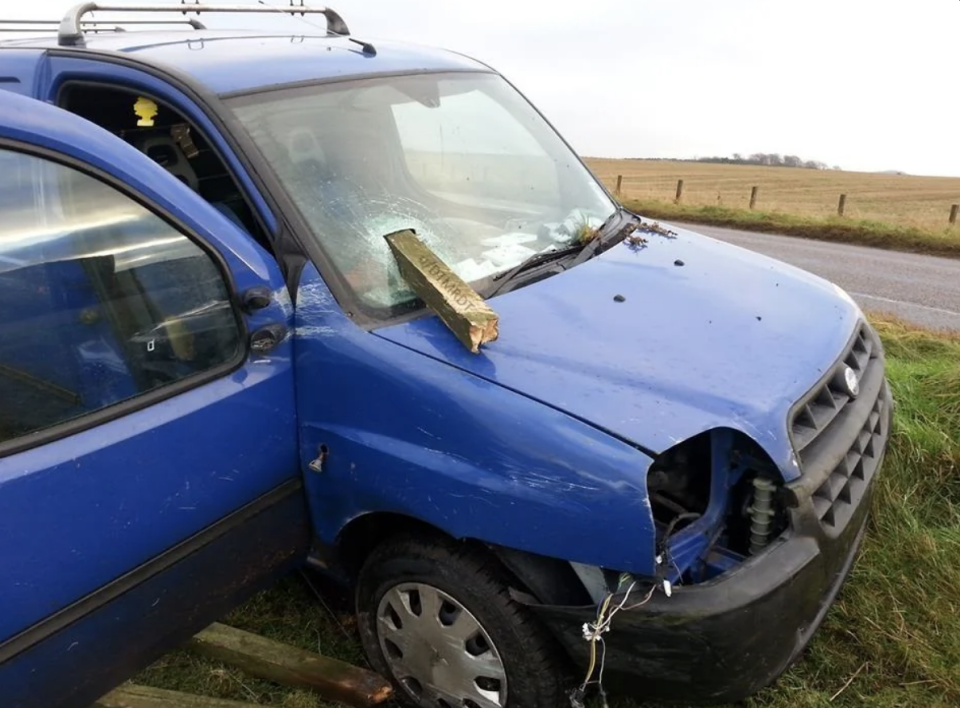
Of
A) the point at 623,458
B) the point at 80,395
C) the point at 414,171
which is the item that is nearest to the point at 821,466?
the point at 623,458

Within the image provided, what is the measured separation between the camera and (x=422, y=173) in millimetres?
3135

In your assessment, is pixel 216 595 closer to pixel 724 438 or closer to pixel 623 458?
pixel 623 458

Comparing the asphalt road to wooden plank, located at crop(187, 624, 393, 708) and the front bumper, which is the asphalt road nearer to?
the front bumper

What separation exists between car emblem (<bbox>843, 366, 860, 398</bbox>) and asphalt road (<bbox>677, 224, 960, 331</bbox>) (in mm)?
5485

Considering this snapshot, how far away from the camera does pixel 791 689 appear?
2.61 m

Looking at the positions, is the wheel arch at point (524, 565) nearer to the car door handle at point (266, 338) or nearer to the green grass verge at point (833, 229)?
the car door handle at point (266, 338)

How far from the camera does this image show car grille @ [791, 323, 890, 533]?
226 cm

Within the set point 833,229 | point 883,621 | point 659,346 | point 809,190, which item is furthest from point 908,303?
point 809,190

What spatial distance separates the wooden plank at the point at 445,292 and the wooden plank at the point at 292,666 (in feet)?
3.89

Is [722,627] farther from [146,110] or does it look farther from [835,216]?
[835,216]

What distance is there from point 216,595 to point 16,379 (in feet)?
2.84

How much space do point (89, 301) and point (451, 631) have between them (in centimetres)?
139

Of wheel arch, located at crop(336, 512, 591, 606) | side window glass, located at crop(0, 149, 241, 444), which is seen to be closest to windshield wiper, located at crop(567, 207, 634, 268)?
wheel arch, located at crop(336, 512, 591, 606)

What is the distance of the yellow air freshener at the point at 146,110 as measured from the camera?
2.68 metres
